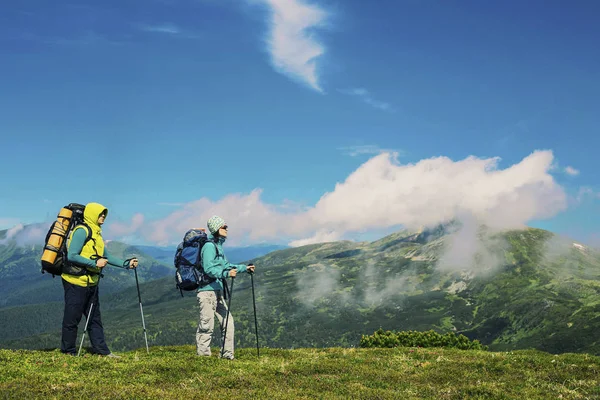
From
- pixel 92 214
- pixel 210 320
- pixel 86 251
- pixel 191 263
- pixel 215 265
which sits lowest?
pixel 210 320

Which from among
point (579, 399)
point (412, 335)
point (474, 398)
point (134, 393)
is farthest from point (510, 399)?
point (412, 335)

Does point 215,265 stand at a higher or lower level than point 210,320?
higher

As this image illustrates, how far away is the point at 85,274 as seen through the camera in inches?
650

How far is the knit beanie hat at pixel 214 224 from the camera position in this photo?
17.2 meters

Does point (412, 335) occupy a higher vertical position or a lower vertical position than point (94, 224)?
lower

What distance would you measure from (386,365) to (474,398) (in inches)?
212

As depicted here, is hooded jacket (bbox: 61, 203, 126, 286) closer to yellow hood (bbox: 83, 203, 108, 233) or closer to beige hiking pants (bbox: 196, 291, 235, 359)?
yellow hood (bbox: 83, 203, 108, 233)

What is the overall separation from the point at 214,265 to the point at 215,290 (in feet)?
3.59

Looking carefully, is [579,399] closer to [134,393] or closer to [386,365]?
[386,365]

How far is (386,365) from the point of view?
56.8 feet

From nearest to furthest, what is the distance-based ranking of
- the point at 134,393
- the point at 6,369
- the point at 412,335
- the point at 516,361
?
the point at 134,393 < the point at 6,369 < the point at 516,361 < the point at 412,335

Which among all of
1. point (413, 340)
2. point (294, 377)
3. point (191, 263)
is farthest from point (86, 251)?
point (413, 340)

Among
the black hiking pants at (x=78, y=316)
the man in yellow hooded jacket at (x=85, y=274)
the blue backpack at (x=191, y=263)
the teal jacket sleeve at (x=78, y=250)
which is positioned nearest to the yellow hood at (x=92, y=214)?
the man in yellow hooded jacket at (x=85, y=274)

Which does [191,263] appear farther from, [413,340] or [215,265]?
[413,340]
